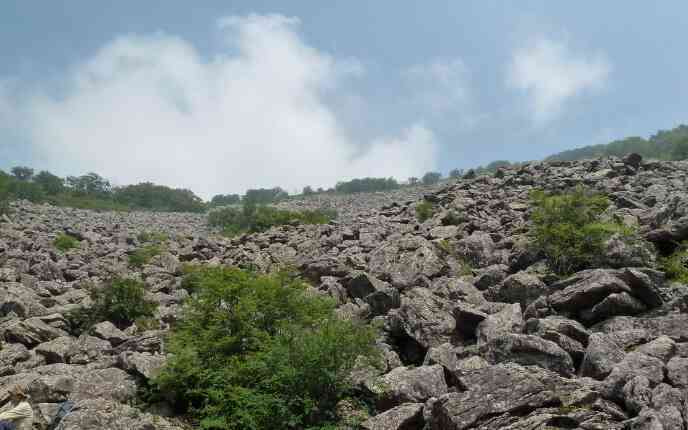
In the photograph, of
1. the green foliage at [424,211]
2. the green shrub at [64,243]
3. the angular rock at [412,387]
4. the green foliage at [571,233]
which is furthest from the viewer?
the green shrub at [64,243]

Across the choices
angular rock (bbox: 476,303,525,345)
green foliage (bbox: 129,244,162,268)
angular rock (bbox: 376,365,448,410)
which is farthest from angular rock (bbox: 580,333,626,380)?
green foliage (bbox: 129,244,162,268)

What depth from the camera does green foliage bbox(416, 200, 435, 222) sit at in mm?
28547

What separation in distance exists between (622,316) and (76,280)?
65.7 feet

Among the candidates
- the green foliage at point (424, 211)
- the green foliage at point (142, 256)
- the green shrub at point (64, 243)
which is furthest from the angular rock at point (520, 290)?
the green shrub at point (64, 243)

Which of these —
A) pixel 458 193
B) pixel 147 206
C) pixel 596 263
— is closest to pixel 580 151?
pixel 147 206

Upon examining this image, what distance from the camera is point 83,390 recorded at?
35.8 feet

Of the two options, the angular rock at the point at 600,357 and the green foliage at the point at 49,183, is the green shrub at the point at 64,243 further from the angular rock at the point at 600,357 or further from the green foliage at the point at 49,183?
the green foliage at the point at 49,183

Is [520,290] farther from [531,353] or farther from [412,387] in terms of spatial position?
[412,387]

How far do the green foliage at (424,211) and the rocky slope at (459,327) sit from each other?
2346 millimetres

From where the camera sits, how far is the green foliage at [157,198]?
88806 mm

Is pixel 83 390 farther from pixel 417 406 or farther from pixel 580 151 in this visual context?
pixel 580 151

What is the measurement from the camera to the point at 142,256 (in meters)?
26.2

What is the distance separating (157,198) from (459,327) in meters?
88.4

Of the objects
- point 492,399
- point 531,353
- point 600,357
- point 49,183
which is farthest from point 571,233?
point 49,183
